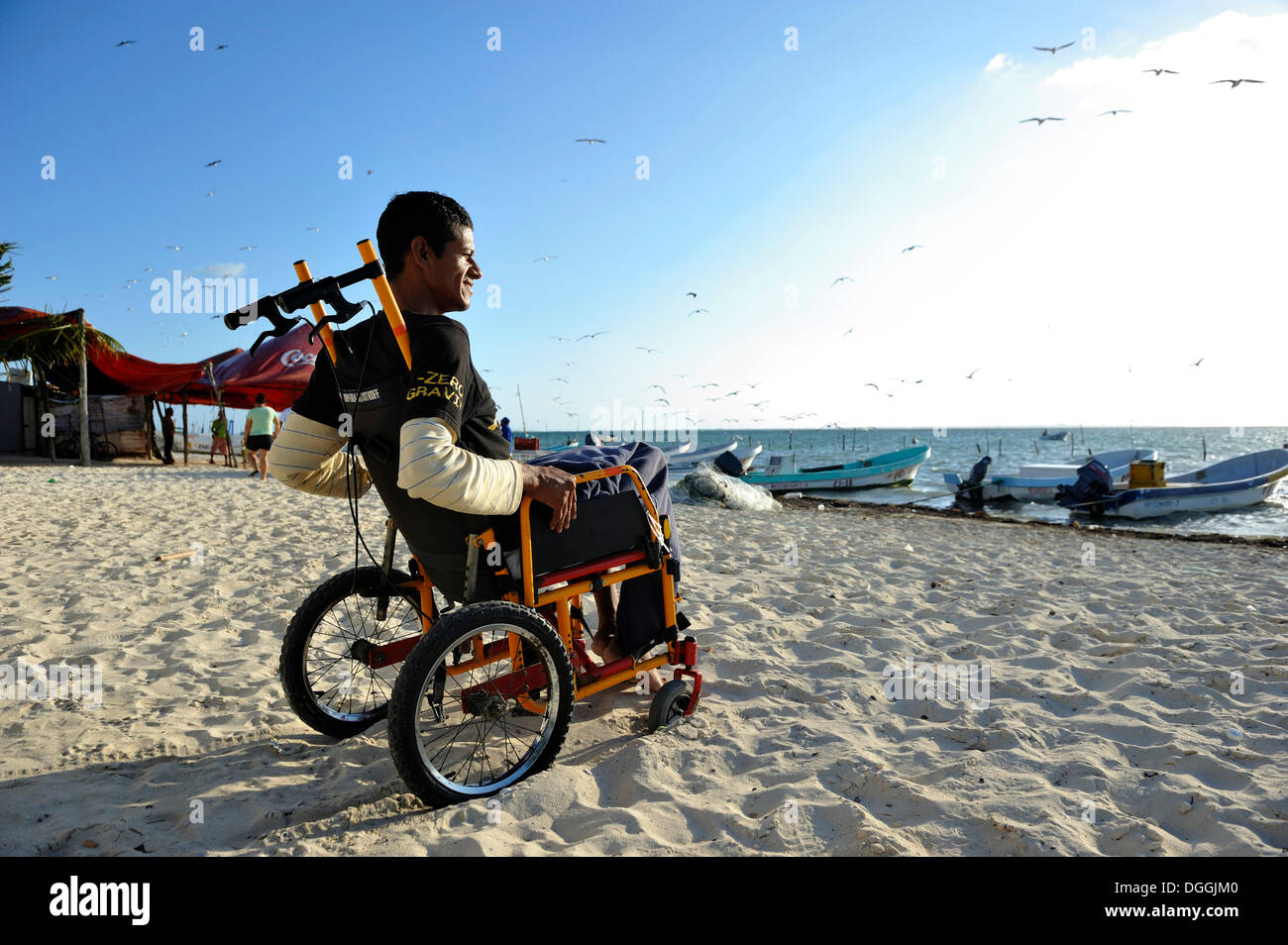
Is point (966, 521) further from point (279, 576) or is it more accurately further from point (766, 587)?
point (279, 576)

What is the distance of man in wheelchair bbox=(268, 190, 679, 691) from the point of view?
6.10ft

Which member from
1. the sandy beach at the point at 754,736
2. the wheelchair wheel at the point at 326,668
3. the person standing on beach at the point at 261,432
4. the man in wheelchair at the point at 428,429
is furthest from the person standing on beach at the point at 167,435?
the man in wheelchair at the point at 428,429

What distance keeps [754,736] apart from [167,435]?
2078 centimetres

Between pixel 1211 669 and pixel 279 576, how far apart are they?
5.61 meters

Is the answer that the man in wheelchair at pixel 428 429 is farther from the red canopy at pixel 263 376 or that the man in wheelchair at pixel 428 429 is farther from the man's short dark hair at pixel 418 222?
the red canopy at pixel 263 376

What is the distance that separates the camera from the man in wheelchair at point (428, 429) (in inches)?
73.2

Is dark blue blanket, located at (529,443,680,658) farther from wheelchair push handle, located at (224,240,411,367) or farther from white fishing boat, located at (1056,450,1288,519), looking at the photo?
white fishing boat, located at (1056,450,1288,519)

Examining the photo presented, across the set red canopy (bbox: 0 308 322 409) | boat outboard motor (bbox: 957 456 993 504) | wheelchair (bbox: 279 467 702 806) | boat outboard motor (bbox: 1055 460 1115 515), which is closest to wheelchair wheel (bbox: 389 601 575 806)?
wheelchair (bbox: 279 467 702 806)

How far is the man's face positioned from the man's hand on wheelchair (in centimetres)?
61

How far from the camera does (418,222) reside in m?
2.17

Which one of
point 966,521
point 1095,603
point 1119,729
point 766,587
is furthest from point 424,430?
point 966,521

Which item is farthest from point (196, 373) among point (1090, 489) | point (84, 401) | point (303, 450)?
point (1090, 489)

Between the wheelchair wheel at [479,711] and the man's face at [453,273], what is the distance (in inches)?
39.9

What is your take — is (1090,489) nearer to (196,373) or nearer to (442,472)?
(442,472)
